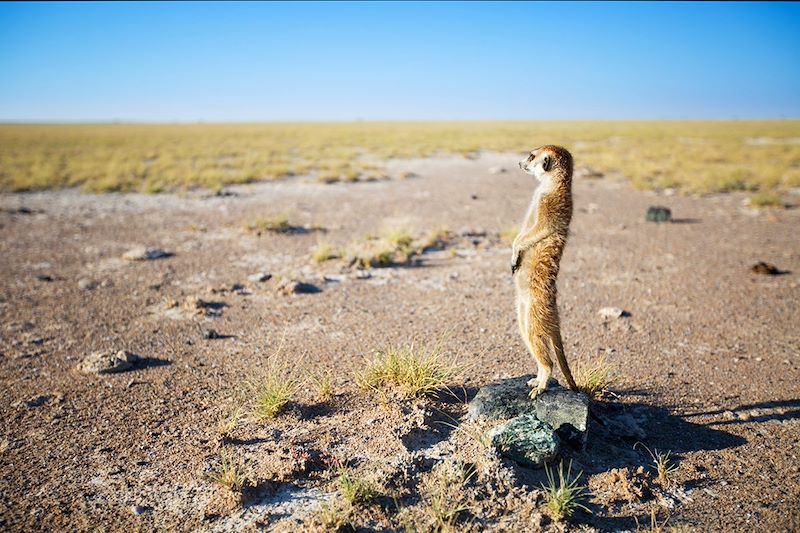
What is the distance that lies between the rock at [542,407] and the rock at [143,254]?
7.81 meters

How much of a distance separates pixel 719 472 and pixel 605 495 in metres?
0.93

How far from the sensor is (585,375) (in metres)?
4.25

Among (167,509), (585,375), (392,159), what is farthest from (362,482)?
(392,159)

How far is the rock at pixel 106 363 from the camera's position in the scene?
496cm

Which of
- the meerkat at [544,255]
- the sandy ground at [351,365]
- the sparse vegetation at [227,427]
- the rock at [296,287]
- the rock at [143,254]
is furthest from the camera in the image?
the rock at [143,254]

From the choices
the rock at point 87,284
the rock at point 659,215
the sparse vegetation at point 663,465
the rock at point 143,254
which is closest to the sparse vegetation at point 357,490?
the sparse vegetation at point 663,465

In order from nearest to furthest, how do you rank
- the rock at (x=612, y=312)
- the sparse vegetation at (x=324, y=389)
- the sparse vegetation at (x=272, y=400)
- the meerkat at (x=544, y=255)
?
the meerkat at (x=544, y=255), the sparse vegetation at (x=272, y=400), the sparse vegetation at (x=324, y=389), the rock at (x=612, y=312)

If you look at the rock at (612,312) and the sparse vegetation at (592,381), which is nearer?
the sparse vegetation at (592,381)

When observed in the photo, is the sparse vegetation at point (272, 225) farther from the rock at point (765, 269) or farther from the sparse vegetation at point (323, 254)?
the rock at point (765, 269)

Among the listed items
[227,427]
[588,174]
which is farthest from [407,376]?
[588,174]

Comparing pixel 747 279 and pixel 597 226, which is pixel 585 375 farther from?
pixel 597 226

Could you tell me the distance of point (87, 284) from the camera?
25.8ft

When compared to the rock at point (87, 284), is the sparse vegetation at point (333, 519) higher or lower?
lower

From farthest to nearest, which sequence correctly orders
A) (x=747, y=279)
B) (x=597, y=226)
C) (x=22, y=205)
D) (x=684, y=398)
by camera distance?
(x=22, y=205)
(x=597, y=226)
(x=747, y=279)
(x=684, y=398)
